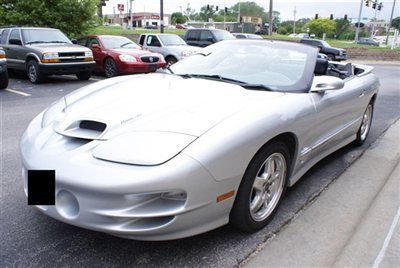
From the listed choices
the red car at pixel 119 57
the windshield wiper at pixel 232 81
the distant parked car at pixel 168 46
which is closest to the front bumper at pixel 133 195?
the windshield wiper at pixel 232 81

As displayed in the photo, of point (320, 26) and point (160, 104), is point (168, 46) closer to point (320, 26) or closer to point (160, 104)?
point (160, 104)

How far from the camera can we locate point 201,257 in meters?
2.46

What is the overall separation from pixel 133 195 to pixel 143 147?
11.4 inches

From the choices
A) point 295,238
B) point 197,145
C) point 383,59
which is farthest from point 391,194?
point 383,59

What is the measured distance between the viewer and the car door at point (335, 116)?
331 centimetres

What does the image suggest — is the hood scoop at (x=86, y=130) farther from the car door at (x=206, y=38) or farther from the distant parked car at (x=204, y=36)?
the car door at (x=206, y=38)

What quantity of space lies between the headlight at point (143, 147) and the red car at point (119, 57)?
925 centimetres

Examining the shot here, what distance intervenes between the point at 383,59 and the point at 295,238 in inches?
1288

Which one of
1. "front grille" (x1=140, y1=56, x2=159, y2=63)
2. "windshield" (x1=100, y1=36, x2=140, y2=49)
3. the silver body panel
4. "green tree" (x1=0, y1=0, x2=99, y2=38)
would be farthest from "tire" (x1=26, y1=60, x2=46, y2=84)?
the silver body panel

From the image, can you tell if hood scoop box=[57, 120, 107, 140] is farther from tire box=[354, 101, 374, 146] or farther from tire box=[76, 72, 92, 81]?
tire box=[76, 72, 92, 81]

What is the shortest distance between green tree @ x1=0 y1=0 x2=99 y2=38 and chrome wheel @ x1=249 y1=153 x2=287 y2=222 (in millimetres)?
15485

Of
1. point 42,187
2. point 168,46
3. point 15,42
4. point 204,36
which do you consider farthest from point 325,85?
point 204,36

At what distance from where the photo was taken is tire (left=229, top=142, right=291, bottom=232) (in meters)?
2.51

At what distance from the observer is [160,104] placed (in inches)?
107
